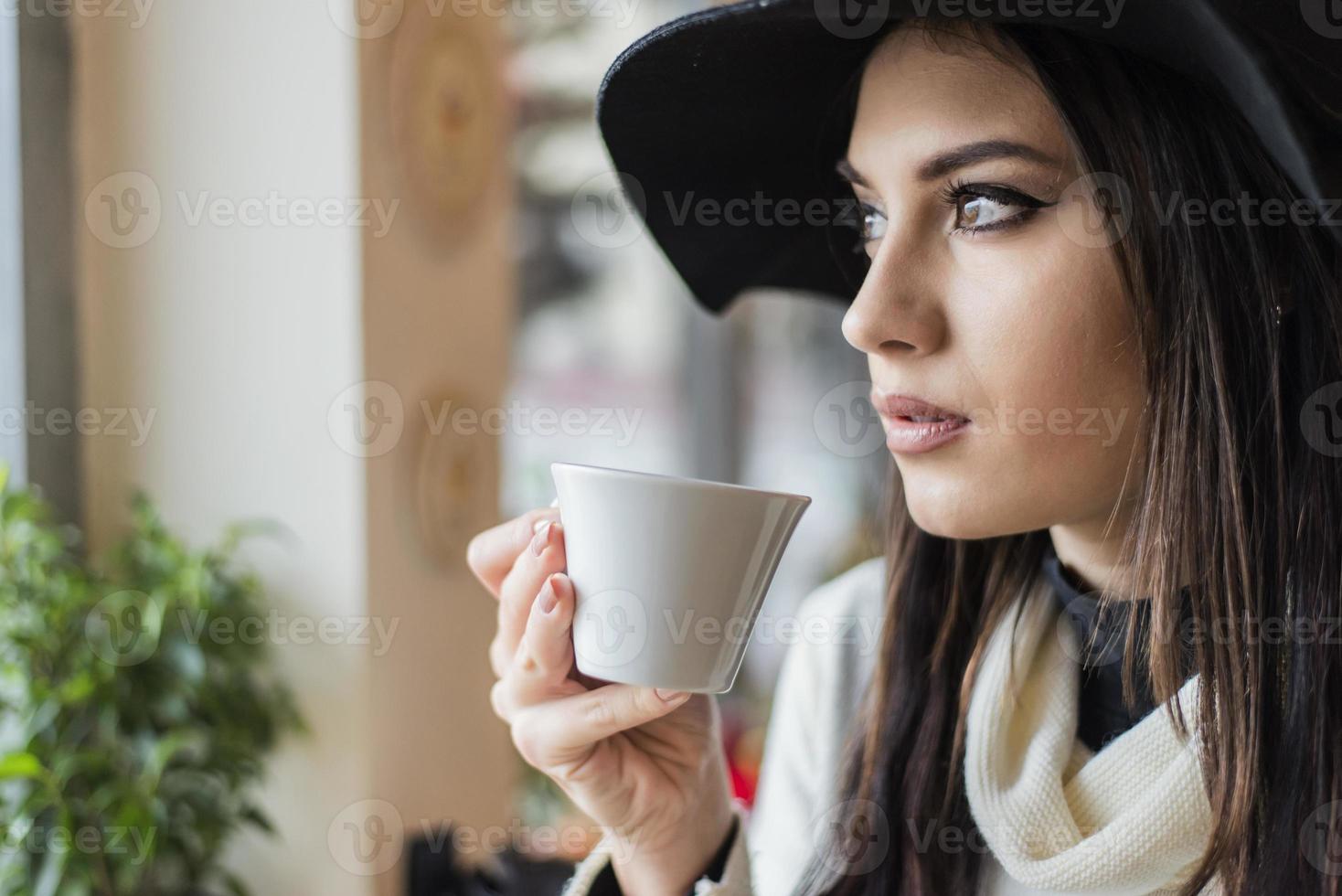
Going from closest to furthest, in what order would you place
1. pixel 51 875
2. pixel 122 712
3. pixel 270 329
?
pixel 51 875 < pixel 122 712 < pixel 270 329

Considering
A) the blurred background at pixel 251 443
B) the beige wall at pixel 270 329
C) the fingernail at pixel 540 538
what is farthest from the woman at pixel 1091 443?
the beige wall at pixel 270 329

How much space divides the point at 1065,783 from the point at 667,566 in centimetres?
46

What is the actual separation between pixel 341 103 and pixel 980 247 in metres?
0.93

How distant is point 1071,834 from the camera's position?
97 cm

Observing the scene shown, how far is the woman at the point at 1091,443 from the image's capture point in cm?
84

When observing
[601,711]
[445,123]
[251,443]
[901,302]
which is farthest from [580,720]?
[445,123]

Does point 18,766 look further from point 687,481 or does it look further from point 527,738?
point 687,481

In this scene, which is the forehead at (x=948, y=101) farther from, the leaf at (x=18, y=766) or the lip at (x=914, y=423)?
the leaf at (x=18, y=766)

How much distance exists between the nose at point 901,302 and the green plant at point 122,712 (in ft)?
2.81

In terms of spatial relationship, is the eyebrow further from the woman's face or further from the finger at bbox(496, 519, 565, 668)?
the finger at bbox(496, 519, 565, 668)

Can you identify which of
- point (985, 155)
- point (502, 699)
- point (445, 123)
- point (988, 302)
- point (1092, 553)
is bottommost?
point (502, 699)

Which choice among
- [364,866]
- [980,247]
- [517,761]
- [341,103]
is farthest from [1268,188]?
[517,761]

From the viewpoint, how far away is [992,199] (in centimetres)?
86

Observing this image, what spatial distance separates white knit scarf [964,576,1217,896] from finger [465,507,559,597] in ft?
1.41
